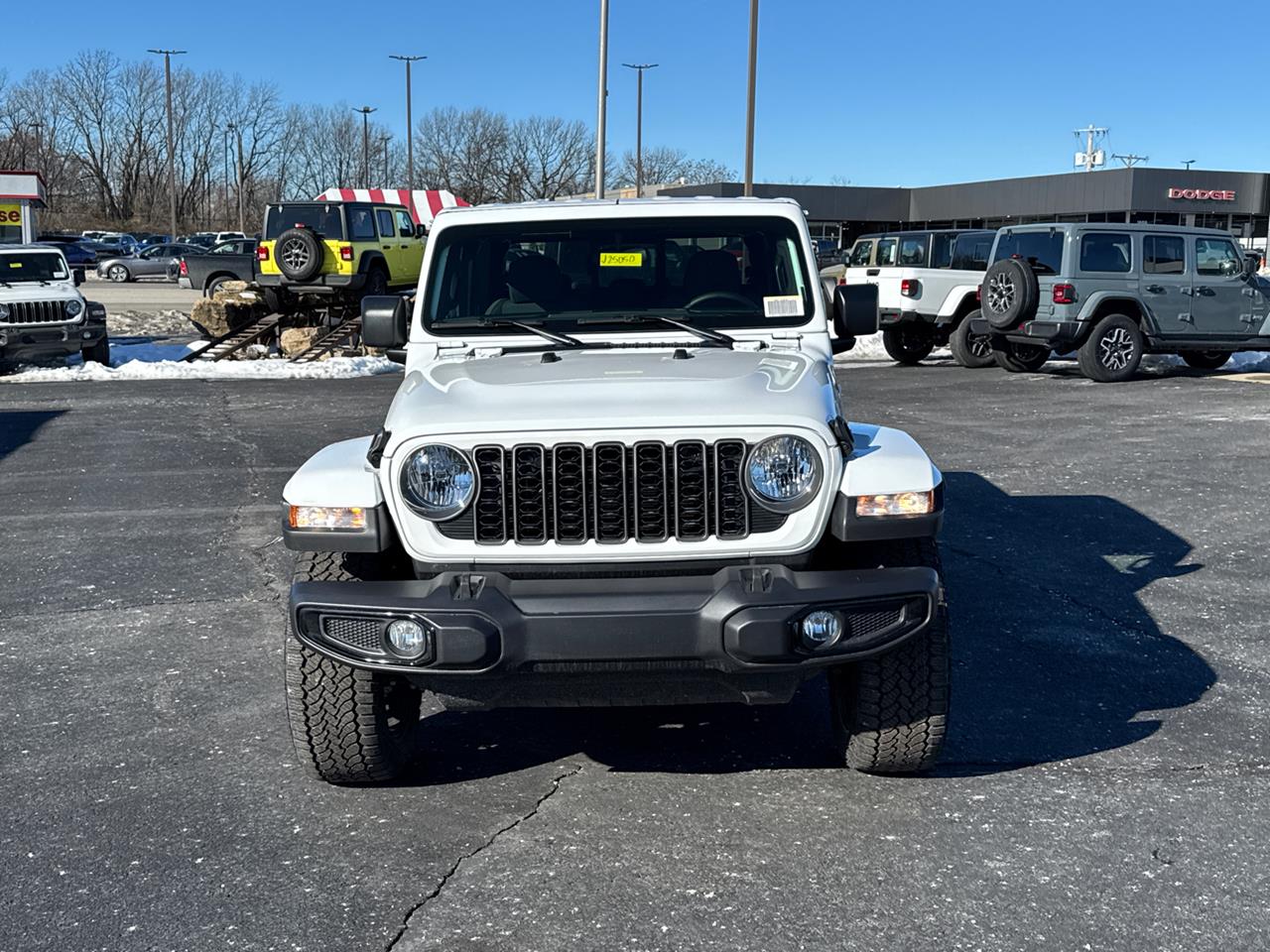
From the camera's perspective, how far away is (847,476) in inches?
155

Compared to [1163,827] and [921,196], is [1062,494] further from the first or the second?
[921,196]

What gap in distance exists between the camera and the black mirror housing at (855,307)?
208 inches

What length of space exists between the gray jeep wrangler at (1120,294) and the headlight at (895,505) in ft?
41.7

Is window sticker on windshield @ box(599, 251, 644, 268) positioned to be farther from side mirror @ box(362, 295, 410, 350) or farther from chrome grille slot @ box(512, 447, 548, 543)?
chrome grille slot @ box(512, 447, 548, 543)


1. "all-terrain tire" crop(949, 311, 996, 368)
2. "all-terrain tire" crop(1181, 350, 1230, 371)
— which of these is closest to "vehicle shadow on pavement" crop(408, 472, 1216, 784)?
"all-terrain tire" crop(949, 311, 996, 368)

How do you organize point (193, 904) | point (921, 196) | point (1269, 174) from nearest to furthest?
point (193, 904) < point (1269, 174) < point (921, 196)

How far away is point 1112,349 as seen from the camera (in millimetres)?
16578

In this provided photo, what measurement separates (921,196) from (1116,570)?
2447 inches

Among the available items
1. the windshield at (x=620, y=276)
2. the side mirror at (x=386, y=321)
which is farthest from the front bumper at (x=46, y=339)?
the windshield at (x=620, y=276)

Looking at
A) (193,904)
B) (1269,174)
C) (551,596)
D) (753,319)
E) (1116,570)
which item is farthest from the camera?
(1269,174)

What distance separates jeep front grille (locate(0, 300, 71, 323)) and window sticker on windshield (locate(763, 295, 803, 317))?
15004mm

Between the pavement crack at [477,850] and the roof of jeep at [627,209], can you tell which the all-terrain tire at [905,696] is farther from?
the roof of jeep at [627,209]

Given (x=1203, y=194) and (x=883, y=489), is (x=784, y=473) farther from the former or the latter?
(x=1203, y=194)

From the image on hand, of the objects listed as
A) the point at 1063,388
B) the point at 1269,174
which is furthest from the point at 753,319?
the point at 1269,174
